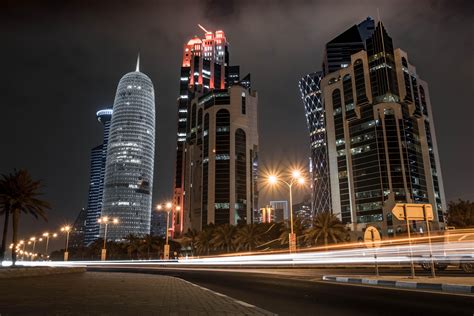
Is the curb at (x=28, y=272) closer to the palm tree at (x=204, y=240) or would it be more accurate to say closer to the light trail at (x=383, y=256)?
the light trail at (x=383, y=256)

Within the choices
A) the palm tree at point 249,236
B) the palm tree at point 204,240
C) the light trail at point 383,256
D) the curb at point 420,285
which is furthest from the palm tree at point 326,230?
the curb at point 420,285

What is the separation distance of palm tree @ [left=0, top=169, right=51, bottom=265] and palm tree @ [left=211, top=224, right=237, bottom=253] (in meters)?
48.6

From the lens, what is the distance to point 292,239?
121 ft

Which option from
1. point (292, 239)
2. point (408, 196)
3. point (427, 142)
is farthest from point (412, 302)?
point (427, 142)

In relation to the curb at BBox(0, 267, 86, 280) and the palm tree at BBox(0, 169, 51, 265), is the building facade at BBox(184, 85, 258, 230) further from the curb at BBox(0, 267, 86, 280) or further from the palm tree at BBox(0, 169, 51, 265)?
the curb at BBox(0, 267, 86, 280)

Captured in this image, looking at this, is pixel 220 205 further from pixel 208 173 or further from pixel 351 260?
pixel 351 260

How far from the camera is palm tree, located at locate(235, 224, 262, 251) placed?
83.2 metres

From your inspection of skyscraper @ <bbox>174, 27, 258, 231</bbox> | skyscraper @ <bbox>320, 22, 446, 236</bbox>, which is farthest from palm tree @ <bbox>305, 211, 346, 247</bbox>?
skyscraper @ <bbox>174, 27, 258, 231</bbox>

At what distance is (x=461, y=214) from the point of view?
65.9 meters

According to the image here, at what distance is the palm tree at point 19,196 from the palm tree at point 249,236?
45990mm

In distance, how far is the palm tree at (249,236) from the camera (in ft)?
273

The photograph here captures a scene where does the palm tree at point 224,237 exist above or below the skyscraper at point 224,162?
below

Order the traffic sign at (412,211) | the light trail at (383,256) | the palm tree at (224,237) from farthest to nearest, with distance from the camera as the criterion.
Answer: the palm tree at (224,237)
the light trail at (383,256)
the traffic sign at (412,211)

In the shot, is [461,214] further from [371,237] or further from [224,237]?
[371,237]
